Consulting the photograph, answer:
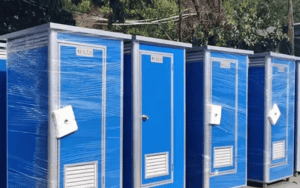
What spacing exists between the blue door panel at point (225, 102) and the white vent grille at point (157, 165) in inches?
37.9

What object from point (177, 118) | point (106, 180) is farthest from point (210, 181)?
point (106, 180)

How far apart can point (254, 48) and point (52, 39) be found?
10.9 m

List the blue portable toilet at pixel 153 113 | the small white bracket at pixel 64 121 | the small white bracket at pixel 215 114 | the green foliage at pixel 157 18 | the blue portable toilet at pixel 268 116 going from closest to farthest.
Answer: the small white bracket at pixel 64 121 → the blue portable toilet at pixel 153 113 → the small white bracket at pixel 215 114 → the blue portable toilet at pixel 268 116 → the green foliage at pixel 157 18

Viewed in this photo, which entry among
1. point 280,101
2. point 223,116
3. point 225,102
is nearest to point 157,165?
point 223,116

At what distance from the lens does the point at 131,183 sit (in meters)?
5.39

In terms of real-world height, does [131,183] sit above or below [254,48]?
below

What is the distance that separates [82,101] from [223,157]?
2711 millimetres

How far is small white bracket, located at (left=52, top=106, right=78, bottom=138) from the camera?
14.7ft

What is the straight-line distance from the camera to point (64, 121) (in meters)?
4.52

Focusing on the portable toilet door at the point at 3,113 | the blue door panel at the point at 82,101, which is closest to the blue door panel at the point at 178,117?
the blue door panel at the point at 82,101

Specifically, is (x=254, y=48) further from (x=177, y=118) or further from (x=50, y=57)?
(x=50, y=57)

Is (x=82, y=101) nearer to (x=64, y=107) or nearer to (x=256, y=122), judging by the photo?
(x=64, y=107)

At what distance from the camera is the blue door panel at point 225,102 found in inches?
250

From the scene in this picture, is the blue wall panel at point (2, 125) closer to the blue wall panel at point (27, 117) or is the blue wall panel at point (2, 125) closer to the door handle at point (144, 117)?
the blue wall panel at point (27, 117)
